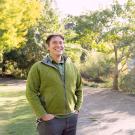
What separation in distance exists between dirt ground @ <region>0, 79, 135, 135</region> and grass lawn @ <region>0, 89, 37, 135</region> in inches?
48.4

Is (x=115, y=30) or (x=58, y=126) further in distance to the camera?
(x=115, y=30)

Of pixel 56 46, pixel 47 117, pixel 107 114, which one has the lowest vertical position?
pixel 107 114

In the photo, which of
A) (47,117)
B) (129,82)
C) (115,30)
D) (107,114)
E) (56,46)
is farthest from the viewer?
(115,30)

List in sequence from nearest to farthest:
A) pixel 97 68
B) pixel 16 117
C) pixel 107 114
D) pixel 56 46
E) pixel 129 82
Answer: pixel 56 46
pixel 16 117
pixel 107 114
pixel 129 82
pixel 97 68

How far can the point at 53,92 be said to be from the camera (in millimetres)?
4574

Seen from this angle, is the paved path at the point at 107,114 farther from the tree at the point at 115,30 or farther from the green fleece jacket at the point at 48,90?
the green fleece jacket at the point at 48,90

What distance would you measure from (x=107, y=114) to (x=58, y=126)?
747cm

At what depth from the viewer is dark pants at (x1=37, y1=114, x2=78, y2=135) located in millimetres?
4543

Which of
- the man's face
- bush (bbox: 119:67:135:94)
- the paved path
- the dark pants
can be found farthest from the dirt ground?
the man's face

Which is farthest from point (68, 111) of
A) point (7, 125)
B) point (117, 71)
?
point (117, 71)

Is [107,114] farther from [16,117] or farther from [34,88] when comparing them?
[34,88]

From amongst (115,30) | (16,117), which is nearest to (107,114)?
(16,117)

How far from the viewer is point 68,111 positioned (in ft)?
15.2

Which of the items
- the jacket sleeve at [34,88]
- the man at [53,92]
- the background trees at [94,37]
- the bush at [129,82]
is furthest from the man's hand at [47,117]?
the bush at [129,82]
